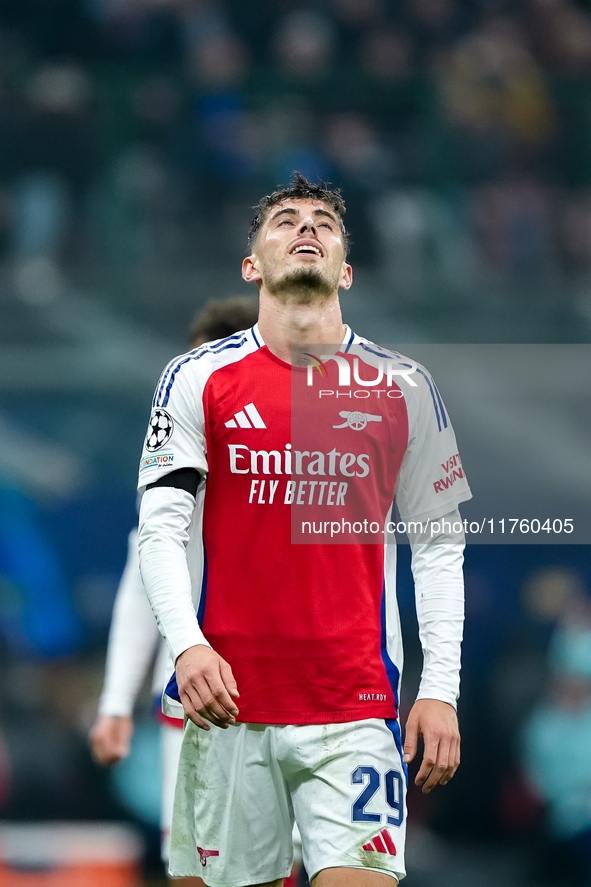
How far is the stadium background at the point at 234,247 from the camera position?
250 inches

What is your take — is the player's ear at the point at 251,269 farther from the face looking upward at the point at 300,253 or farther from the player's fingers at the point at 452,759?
the player's fingers at the point at 452,759

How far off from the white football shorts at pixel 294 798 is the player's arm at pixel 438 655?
0.35 feet

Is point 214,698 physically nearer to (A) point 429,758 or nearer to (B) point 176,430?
(A) point 429,758

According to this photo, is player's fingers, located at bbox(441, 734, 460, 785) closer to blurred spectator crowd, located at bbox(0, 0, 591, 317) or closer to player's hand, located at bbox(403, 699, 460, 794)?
player's hand, located at bbox(403, 699, 460, 794)

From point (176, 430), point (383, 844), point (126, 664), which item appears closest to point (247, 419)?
point (176, 430)

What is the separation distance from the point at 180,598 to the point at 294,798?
606 mm

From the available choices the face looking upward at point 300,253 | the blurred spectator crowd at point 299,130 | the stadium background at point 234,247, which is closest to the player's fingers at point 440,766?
the face looking upward at point 300,253

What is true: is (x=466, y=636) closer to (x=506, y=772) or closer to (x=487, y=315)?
(x=506, y=772)

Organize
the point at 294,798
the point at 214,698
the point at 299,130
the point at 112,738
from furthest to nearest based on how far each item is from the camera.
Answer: the point at 299,130 < the point at 112,738 < the point at 294,798 < the point at 214,698

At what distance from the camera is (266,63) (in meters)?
9.27

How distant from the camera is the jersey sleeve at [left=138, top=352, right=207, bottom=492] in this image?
8.91 feet

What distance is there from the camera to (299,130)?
28.7 feet

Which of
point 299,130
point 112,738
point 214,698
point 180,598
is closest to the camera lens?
point 214,698

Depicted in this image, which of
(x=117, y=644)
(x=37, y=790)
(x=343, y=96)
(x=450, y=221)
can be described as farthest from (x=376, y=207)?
(x=117, y=644)
